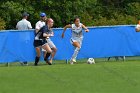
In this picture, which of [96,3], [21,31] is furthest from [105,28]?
[96,3]

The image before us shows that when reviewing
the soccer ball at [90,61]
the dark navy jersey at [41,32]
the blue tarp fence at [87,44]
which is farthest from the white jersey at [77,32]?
the dark navy jersey at [41,32]

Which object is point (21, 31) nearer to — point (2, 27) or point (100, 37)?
point (100, 37)

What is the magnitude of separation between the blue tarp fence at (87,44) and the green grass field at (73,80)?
414 cm

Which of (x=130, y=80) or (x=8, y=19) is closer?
(x=130, y=80)

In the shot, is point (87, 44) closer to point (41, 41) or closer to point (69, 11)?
point (41, 41)

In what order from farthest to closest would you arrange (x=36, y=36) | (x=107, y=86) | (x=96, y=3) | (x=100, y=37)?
1. (x=96, y=3)
2. (x=100, y=37)
3. (x=36, y=36)
4. (x=107, y=86)

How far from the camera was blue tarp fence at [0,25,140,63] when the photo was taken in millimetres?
19750

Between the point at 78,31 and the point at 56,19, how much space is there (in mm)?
20492

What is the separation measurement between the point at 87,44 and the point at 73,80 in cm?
758

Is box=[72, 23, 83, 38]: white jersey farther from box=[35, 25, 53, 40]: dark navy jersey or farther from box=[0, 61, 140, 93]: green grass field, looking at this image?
box=[0, 61, 140, 93]: green grass field

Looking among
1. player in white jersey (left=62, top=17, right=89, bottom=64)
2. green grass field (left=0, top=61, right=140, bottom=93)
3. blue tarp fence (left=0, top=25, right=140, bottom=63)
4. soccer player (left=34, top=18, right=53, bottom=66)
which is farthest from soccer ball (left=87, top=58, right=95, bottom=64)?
green grass field (left=0, top=61, right=140, bottom=93)

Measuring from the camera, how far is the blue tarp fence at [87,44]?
19.8 metres

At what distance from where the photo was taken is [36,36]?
19.1 meters

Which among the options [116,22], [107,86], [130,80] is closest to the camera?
[107,86]
